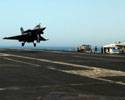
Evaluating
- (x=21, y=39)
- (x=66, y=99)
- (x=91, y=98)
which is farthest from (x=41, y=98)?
(x=21, y=39)

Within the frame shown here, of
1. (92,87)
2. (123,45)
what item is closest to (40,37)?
(123,45)

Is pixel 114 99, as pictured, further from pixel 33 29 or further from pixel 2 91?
pixel 33 29

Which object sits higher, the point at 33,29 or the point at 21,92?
the point at 33,29

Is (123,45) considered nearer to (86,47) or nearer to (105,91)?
(86,47)

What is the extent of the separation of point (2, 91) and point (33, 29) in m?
59.0

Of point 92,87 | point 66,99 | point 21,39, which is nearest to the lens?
point 66,99

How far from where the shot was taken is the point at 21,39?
73.0 meters

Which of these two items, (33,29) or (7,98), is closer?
(7,98)

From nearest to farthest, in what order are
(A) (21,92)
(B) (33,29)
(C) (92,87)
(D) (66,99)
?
(D) (66,99) < (A) (21,92) < (C) (92,87) < (B) (33,29)

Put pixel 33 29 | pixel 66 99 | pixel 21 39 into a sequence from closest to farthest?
pixel 66 99 → pixel 33 29 → pixel 21 39

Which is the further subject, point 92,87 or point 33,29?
point 33,29

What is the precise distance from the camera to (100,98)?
8.38m

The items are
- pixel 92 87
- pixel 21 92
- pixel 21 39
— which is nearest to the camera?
pixel 21 92

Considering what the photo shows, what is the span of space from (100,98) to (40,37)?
207ft
